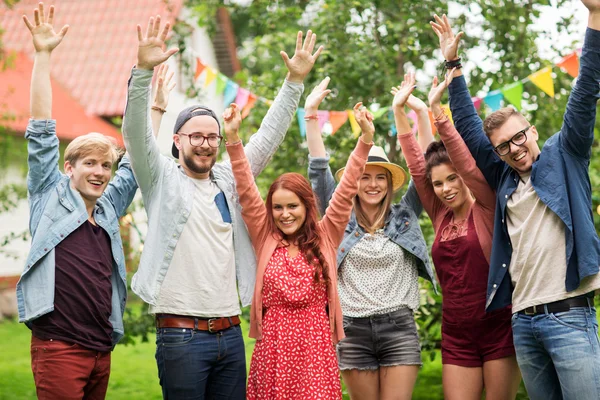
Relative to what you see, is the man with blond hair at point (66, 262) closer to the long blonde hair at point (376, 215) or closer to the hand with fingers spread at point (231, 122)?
the hand with fingers spread at point (231, 122)

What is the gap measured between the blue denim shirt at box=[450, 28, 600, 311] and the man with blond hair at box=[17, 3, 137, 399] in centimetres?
182

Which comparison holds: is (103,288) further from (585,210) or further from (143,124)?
(585,210)

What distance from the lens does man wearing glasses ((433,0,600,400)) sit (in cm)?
317

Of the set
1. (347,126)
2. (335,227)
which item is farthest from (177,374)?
(347,126)

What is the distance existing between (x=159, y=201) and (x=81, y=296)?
561 mm

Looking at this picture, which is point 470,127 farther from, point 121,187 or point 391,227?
point 121,187

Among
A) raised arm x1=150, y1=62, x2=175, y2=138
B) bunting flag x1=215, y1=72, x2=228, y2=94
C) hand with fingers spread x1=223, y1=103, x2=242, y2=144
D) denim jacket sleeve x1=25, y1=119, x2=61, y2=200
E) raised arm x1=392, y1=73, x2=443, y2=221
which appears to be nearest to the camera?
denim jacket sleeve x1=25, y1=119, x2=61, y2=200

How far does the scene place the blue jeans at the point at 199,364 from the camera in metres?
3.35

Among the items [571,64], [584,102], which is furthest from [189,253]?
[571,64]

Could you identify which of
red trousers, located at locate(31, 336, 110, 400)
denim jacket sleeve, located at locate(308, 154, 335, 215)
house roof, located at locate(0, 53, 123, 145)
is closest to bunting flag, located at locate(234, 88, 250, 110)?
denim jacket sleeve, located at locate(308, 154, 335, 215)

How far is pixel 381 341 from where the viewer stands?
13.0 ft

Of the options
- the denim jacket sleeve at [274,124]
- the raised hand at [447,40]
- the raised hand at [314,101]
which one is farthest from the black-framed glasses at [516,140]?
the denim jacket sleeve at [274,124]

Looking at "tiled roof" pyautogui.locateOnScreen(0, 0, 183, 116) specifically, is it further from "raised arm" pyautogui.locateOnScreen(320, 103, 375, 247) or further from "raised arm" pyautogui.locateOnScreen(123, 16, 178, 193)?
"raised arm" pyautogui.locateOnScreen(123, 16, 178, 193)

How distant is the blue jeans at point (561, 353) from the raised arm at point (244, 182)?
4.32 ft
